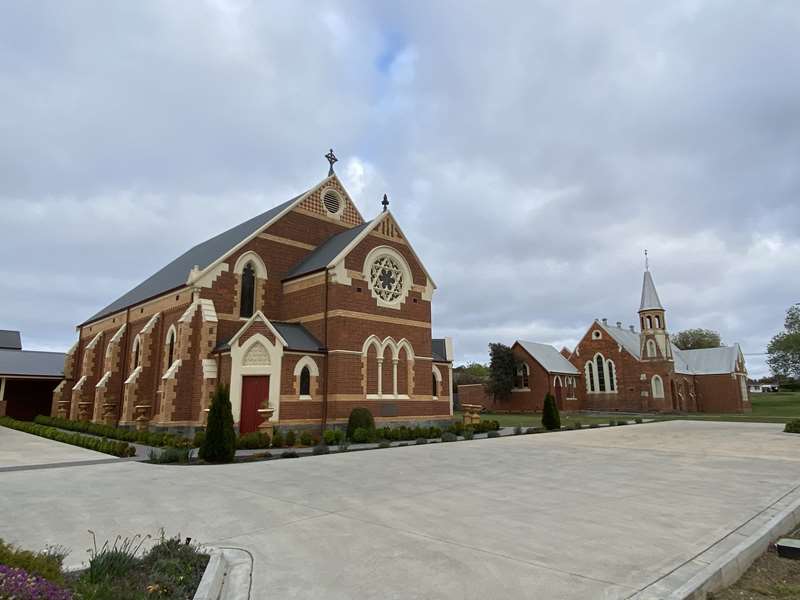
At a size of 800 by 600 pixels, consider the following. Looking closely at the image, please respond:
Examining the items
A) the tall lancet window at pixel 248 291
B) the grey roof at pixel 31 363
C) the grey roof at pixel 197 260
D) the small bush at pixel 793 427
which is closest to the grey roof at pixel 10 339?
the grey roof at pixel 31 363

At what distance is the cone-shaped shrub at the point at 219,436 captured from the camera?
14594 millimetres

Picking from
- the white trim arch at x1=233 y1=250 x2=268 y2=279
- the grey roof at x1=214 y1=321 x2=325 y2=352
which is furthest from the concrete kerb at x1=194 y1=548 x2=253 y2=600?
the white trim arch at x1=233 y1=250 x2=268 y2=279

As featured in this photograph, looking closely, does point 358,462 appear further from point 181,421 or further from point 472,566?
point 181,421

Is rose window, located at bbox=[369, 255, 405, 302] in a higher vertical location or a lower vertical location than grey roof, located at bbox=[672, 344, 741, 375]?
higher

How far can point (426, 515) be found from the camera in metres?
7.73

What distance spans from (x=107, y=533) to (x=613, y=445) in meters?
17.7

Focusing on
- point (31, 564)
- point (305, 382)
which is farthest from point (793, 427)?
point (31, 564)

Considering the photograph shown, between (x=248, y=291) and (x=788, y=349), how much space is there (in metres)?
66.4

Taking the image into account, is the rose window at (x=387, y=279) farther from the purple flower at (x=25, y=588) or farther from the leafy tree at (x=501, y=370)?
the leafy tree at (x=501, y=370)

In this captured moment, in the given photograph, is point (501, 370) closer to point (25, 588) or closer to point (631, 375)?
point (631, 375)

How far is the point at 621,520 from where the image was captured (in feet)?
24.3

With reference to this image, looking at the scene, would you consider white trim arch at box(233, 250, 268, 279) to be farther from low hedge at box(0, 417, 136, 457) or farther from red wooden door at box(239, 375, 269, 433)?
low hedge at box(0, 417, 136, 457)

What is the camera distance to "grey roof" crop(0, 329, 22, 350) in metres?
52.3

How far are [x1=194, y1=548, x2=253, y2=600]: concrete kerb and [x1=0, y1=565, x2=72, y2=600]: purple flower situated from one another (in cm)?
119
